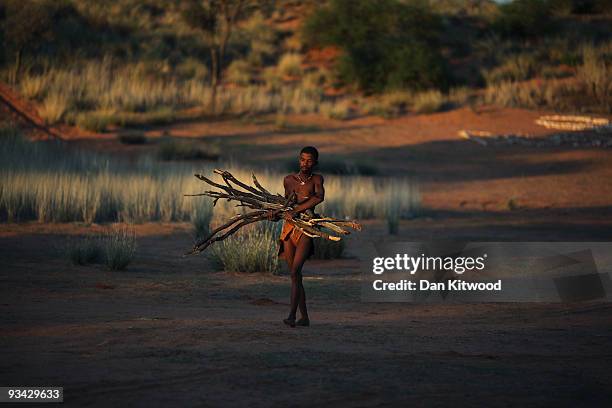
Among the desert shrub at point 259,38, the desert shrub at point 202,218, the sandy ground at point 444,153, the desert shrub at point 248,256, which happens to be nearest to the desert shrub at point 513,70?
the sandy ground at point 444,153

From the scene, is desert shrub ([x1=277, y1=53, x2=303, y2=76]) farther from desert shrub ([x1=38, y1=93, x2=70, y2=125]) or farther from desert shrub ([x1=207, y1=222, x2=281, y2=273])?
desert shrub ([x1=207, y1=222, x2=281, y2=273])

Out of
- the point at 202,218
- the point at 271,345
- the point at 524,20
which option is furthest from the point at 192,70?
the point at 271,345

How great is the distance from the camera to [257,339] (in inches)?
310

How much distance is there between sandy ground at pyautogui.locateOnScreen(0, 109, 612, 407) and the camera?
20.7 feet

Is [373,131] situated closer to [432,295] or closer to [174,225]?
[174,225]

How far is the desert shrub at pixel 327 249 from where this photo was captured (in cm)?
1539

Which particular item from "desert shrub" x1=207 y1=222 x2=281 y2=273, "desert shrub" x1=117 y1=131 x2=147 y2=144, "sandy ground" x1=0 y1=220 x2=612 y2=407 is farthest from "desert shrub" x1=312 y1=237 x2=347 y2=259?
"desert shrub" x1=117 y1=131 x2=147 y2=144

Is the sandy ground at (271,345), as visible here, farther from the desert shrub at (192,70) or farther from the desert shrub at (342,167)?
the desert shrub at (192,70)

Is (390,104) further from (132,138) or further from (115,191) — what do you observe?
(115,191)

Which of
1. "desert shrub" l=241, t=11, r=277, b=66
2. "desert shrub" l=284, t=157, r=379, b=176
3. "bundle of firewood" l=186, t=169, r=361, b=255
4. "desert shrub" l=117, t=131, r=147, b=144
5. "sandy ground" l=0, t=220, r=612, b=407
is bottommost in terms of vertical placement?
"sandy ground" l=0, t=220, r=612, b=407

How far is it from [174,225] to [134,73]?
887 inches

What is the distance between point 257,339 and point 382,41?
127 ft

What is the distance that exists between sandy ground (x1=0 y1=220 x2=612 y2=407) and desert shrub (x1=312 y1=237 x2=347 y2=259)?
9.21ft

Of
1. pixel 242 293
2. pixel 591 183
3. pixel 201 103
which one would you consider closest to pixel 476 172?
pixel 591 183
